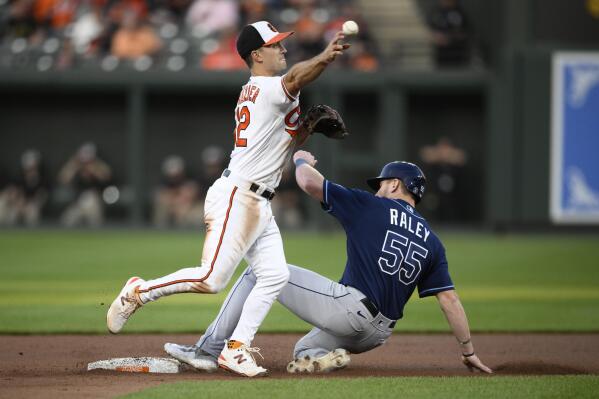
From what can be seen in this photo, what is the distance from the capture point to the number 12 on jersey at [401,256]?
244 inches

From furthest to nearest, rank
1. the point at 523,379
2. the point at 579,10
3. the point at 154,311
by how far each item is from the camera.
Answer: the point at 579,10
the point at 154,311
the point at 523,379

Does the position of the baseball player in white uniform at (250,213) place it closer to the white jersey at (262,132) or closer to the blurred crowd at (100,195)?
the white jersey at (262,132)

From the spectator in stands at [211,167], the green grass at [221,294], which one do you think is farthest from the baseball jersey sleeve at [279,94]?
the spectator in stands at [211,167]

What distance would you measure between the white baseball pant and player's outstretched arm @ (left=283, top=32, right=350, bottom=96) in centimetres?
66

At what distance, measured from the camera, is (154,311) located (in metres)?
10.4

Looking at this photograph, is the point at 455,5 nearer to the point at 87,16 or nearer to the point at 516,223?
the point at 516,223

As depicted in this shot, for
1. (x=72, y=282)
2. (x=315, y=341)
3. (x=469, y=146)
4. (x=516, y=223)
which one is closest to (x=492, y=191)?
(x=516, y=223)

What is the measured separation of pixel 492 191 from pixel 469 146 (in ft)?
9.02

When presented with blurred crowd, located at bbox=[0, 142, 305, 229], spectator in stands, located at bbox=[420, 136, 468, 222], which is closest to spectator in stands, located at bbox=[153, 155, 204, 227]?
blurred crowd, located at bbox=[0, 142, 305, 229]

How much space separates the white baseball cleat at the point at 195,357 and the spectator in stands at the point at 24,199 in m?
16.1

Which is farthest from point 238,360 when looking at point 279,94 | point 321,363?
point 279,94

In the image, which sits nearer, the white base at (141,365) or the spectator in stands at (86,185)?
the white base at (141,365)

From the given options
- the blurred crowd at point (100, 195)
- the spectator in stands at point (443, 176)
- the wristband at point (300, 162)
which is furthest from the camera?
the blurred crowd at point (100, 195)

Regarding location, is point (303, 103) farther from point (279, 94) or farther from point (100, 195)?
point (279, 94)
